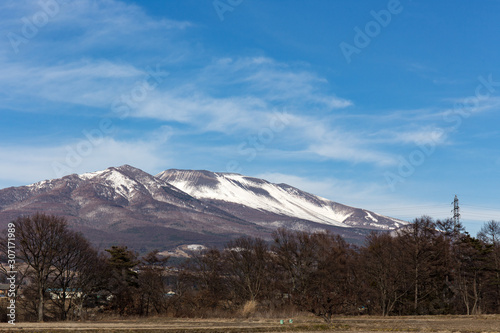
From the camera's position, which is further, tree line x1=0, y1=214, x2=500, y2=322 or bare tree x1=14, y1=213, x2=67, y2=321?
tree line x1=0, y1=214, x2=500, y2=322

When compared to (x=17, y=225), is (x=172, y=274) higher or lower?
lower

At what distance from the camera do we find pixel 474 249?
77688mm

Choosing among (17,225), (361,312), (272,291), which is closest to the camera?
(17,225)

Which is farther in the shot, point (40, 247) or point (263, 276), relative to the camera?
point (263, 276)

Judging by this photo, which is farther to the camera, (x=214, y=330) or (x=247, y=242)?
(x=247, y=242)

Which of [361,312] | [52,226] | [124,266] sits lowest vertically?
[361,312]

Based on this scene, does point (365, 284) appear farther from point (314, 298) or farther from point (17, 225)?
point (17, 225)

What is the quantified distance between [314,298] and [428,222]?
3680 cm

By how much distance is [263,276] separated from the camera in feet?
281

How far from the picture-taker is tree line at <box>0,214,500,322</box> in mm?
66438

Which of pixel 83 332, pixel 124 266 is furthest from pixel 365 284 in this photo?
pixel 83 332

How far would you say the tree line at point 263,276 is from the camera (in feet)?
218

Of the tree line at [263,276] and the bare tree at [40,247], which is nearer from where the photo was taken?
the bare tree at [40,247]

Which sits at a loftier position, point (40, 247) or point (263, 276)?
point (40, 247)
